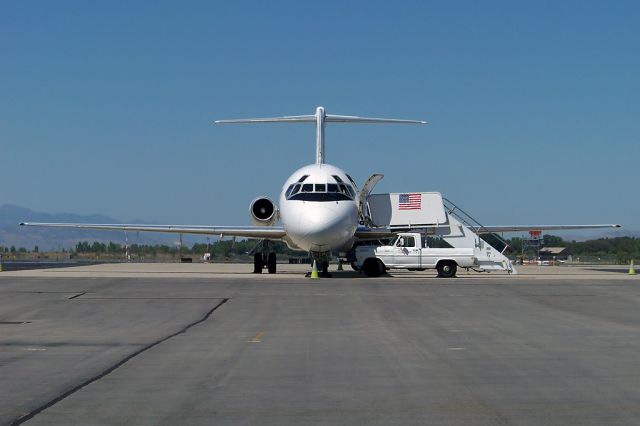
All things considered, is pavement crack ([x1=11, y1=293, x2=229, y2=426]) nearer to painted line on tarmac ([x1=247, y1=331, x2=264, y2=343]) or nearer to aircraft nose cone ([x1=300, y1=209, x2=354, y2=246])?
painted line on tarmac ([x1=247, y1=331, x2=264, y2=343])

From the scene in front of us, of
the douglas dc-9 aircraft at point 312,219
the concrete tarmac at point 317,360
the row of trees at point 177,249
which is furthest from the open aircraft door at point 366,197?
the row of trees at point 177,249

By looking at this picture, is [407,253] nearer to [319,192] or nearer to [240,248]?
[319,192]

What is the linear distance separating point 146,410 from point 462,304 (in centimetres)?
1404

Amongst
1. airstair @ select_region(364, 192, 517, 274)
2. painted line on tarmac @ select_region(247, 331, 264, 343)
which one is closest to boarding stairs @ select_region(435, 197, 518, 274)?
airstair @ select_region(364, 192, 517, 274)

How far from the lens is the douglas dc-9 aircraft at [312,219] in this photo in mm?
31797

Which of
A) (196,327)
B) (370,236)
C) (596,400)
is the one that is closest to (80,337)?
(196,327)

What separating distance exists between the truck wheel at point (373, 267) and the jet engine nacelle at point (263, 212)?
4.47 meters

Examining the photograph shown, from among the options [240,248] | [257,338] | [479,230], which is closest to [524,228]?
[479,230]

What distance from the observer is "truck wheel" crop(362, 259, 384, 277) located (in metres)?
35.7

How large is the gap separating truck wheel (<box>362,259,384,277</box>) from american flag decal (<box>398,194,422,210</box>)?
3.77 meters

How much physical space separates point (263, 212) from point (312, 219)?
675cm

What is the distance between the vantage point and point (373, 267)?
35781 millimetres

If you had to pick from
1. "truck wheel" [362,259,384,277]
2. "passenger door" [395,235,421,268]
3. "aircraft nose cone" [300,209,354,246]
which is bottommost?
"truck wheel" [362,259,384,277]

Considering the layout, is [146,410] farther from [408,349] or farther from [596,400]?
[408,349]
